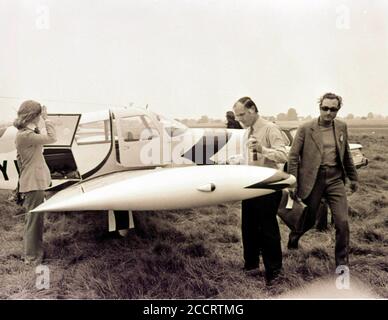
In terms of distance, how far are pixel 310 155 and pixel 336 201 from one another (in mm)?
346

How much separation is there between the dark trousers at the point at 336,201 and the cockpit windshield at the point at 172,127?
120 cm

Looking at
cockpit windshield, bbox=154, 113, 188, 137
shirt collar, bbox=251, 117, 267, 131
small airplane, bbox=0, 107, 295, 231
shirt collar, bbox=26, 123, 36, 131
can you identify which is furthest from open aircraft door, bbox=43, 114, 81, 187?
shirt collar, bbox=251, 117, 267, 131

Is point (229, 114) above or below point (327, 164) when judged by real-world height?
above

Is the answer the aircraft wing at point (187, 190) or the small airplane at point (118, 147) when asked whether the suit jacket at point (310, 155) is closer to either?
the aircraft wing at point (187, 190)

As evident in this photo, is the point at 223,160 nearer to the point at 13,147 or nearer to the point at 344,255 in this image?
the point at 344,255

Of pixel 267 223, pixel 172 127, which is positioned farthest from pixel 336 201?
pixel 172 127

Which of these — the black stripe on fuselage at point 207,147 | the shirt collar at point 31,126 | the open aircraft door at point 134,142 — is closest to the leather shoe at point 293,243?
the black stripe on fuselage at point 207,147

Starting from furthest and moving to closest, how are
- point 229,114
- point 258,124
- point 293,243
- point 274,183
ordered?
point 229,114 → point 293,243 → point 258,124 → point 274,183

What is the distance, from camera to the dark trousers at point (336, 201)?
241cm

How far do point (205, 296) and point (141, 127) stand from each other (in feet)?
4.81

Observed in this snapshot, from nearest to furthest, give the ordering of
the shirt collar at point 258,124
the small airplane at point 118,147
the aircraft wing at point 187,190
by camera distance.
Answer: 1. the aircraft wing at point 187,190
2. the shirt collar at point 258,124
3. the small airplane at point 118,147

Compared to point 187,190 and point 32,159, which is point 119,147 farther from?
point 187,190

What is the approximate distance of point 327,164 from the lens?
2445mm
